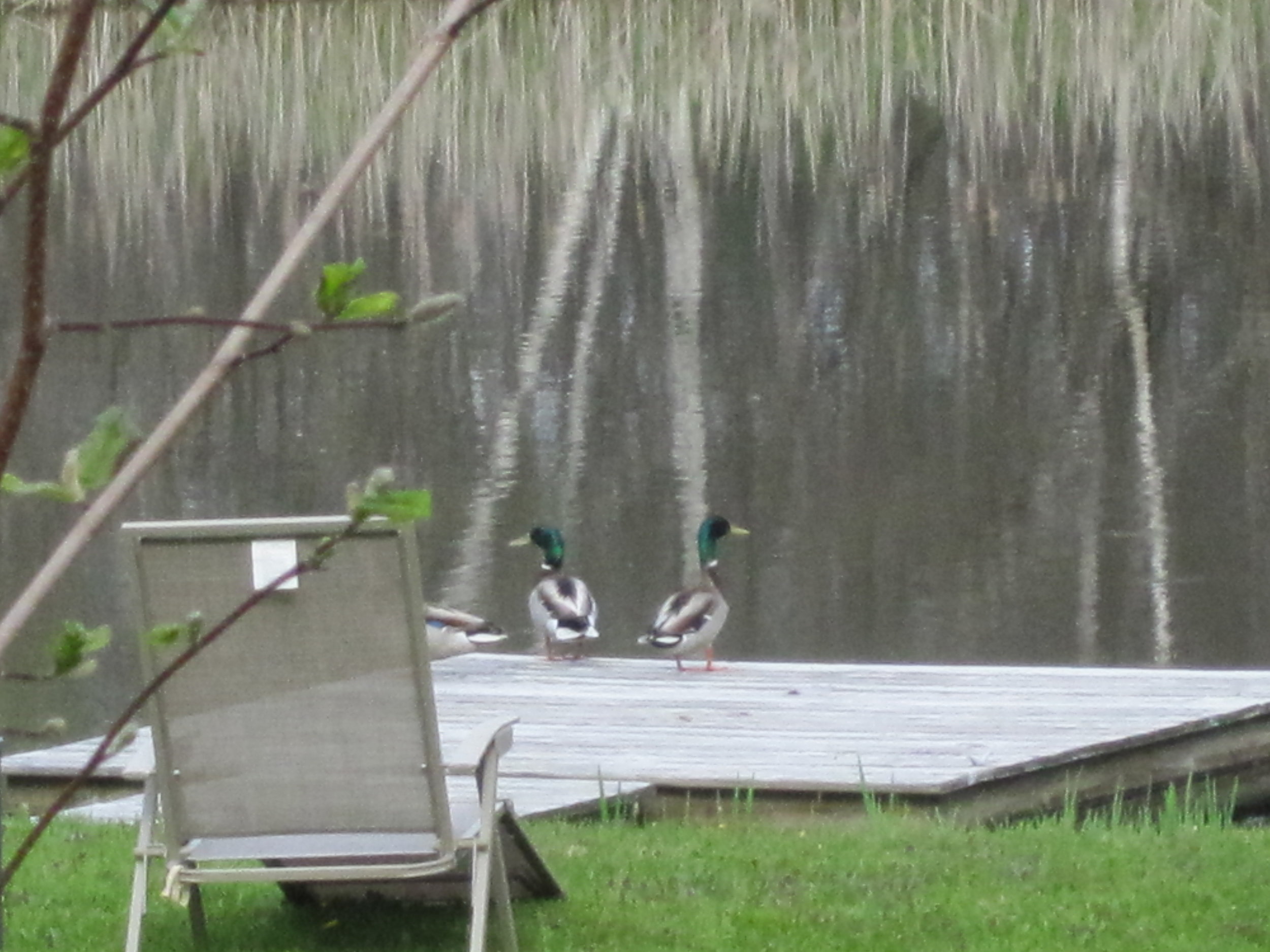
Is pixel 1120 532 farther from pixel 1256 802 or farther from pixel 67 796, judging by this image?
pixel 67 796

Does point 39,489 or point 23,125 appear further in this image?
point 39,489

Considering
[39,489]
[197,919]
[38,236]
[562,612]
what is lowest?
[562,612]

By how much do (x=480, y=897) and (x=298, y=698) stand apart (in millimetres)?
423

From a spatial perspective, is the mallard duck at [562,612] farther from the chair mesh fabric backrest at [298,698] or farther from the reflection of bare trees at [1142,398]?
the chair mesh fabric backrest at [298,698]

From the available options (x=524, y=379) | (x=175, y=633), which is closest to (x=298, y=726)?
(x=175, y=633)

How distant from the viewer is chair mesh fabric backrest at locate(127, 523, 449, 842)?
372 centimetres

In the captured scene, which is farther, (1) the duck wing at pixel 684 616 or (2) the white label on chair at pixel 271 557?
(1) the duck wing at pixel 684 616

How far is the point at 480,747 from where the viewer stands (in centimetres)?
393

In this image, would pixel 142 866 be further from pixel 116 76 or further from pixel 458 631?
pixel 458 631

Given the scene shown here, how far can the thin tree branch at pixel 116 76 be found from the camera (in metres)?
1.10

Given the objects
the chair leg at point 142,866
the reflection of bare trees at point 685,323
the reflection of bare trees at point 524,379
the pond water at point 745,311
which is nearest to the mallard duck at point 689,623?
the pond water at point 745,311

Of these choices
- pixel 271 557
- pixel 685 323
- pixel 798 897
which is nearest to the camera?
pixel 271 557

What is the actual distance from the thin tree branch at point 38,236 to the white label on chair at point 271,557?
2.59 meters

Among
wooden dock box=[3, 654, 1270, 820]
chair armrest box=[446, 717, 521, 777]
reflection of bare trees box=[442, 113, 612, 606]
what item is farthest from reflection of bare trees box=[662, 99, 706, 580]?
chair armrest box=[446, 717, 521, 777]
